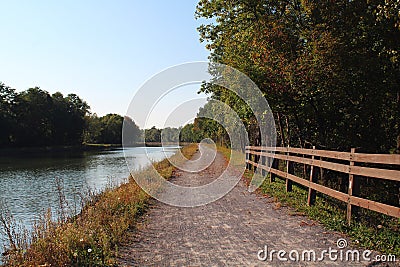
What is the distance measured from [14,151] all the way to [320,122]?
66821mm

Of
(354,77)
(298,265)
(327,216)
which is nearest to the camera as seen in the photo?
(298,265)

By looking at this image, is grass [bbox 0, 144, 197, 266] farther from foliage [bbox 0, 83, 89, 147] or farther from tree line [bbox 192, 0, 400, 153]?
foliage [bbox 0, 83, 89, 147]

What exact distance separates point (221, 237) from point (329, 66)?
6.39 metres

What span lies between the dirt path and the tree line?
14.5ft

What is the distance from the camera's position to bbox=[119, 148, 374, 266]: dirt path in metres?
5.07

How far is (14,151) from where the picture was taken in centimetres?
6869

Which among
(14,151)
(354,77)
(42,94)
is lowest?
(14,151)

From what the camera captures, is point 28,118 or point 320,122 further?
point 28,118

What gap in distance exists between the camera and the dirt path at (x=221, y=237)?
507 centimetres

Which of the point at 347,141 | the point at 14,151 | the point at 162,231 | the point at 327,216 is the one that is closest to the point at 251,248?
the point at 162,231

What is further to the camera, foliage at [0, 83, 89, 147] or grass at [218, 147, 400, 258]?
foliage at [0, 83, 89, 147]

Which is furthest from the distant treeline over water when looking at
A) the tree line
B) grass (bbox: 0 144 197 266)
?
grass (bbox: 0 144 197 266)

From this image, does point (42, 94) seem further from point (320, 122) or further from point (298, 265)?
point (298, 265)

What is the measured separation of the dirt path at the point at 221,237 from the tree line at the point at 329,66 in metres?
4.43
